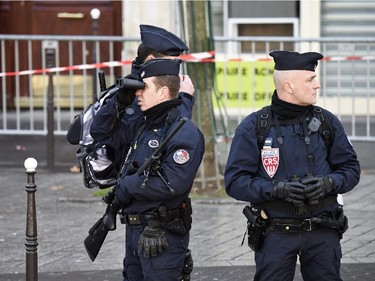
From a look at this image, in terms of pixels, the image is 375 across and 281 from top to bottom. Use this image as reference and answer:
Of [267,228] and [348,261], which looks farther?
[348,261]

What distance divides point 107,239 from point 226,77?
373 cm

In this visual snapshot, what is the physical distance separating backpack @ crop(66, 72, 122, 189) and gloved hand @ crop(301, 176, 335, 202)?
1.23 metres

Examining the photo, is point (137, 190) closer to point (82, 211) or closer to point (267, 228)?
point (267, 228)

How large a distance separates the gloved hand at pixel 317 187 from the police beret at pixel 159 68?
0.97 m

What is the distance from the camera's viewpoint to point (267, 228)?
241 inches

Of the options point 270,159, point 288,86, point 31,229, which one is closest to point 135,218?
point 270,159

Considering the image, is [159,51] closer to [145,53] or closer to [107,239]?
[145,53]

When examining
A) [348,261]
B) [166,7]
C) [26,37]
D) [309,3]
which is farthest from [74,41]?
[348,261]

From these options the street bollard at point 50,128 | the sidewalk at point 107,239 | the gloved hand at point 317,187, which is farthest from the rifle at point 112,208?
the street bollard at point 50,128

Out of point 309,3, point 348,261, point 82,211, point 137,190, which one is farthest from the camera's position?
point 309,3

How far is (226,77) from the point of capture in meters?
12.4

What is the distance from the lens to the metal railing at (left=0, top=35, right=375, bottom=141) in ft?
40.5

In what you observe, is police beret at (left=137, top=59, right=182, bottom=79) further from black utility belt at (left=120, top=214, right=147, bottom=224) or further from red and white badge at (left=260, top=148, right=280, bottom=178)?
black utility belt at (left=120, top=214, right=147, bottom=224)

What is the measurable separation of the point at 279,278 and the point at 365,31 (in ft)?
31.6
